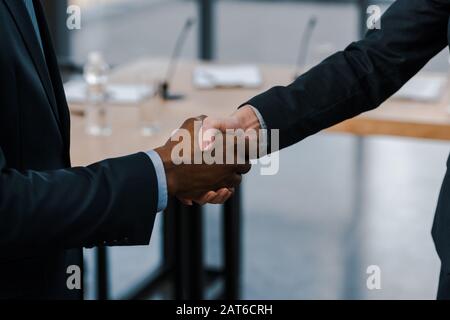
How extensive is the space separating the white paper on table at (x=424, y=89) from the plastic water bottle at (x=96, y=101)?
3.32ft

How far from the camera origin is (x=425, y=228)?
13.1 ft

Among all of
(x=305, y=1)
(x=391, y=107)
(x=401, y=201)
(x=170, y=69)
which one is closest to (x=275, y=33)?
(x=305, y=1)

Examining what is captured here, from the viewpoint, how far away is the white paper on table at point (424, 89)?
3010 mm

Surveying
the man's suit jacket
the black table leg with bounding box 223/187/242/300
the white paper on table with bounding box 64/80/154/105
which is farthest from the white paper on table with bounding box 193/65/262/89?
the man's suit jacket

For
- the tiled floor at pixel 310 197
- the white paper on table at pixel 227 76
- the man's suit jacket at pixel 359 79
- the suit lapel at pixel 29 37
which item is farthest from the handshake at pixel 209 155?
the tiled floor at pixel 310 197

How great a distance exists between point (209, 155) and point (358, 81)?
1.32 ft

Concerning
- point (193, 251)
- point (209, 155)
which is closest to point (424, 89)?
point (193, 251)

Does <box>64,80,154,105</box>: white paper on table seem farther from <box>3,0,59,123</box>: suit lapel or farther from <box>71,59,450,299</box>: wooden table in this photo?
<box>3,0,59,123</box>: suit lapel

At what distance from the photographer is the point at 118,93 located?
3.04m

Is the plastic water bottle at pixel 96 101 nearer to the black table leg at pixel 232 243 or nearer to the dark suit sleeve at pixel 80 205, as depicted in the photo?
the black table leg at pixel 232 243

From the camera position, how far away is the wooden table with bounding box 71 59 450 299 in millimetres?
2531

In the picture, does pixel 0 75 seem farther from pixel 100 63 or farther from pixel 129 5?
pixel 129 5

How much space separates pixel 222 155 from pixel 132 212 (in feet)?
1.30

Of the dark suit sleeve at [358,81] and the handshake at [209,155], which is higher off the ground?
the dark suit sleeve at [358,81]
